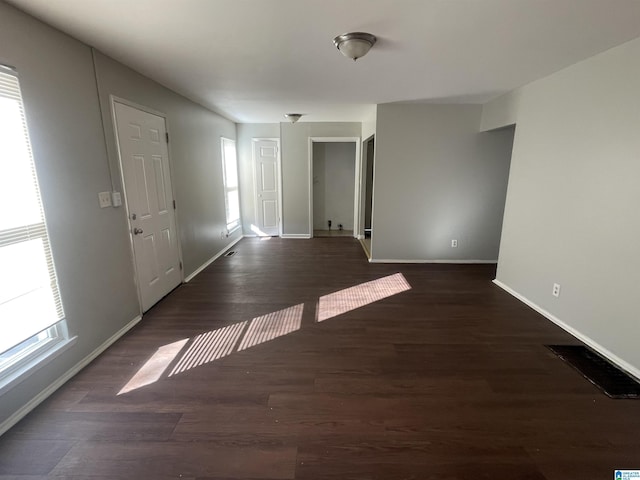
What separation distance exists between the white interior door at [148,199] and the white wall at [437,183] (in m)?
2.82

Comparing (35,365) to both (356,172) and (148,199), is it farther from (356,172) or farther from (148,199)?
(356,172)

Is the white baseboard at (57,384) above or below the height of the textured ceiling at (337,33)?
below

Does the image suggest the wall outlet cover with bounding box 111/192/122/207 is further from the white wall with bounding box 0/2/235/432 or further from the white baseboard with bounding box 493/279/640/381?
the white baseboard with bounding box 493/279/640/381

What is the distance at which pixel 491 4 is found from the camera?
1669 millimetres

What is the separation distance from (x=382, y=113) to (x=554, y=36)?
7.80ft

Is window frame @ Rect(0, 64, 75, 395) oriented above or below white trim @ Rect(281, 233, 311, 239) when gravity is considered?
above

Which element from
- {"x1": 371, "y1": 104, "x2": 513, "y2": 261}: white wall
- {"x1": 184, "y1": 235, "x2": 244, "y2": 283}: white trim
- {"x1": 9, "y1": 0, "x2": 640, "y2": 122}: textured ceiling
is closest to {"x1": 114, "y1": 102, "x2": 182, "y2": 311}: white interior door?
{"x1": 184, "y1": 235, "x2": 244, "y2": 283}: white trim

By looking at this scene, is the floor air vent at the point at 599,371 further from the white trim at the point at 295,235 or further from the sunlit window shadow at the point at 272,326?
the white trim at the point at 295,235

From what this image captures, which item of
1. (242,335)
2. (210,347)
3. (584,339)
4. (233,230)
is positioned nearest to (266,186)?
(233,230)

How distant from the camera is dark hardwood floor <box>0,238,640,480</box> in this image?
4.91ft

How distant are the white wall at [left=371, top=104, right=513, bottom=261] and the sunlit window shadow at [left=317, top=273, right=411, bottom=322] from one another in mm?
916

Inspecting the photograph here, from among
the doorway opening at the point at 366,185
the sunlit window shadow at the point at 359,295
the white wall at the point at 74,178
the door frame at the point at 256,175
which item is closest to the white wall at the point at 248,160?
the door frame at the point at 256,175

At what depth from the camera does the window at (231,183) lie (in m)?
5.58

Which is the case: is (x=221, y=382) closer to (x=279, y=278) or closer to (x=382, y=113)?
(x=279, y=278)
